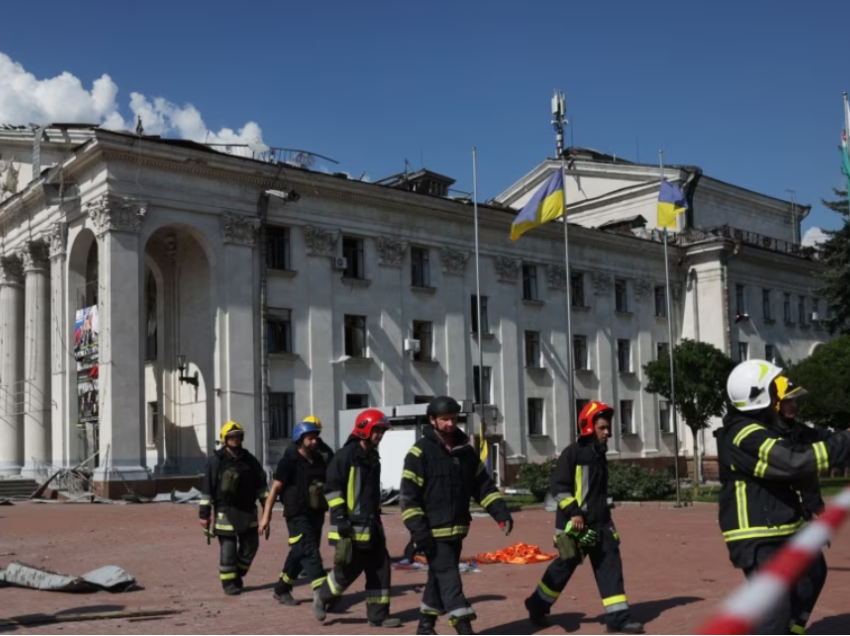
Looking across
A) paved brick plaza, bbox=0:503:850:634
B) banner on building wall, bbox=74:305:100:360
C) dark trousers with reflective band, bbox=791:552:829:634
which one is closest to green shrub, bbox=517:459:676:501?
paved brick plaza, bbox=0:503:850:634

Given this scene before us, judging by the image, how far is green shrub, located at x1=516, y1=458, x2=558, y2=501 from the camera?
91.1 feet

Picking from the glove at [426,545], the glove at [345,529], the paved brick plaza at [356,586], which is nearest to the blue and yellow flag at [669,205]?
the paved brick plaza at [356,586]

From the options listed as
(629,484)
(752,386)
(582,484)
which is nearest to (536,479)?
(629,484)

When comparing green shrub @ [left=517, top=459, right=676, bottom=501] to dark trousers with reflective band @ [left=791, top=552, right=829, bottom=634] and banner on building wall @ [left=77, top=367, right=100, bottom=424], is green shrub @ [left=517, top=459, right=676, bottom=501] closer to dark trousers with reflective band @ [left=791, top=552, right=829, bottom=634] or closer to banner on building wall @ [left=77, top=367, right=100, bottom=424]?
banner on building wall @ [left=77, top=367, right=100, bottom=424]

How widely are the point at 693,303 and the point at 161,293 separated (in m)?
24.7

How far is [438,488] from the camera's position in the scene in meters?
8.10

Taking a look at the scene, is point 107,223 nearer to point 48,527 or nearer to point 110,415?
point 110,415

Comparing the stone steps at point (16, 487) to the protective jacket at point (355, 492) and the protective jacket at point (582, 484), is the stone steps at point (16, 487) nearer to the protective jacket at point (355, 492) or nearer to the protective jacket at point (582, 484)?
the protective jacket at point (355, 492)

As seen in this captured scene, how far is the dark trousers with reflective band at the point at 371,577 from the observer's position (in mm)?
9023

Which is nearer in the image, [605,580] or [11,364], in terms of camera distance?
[605,580]

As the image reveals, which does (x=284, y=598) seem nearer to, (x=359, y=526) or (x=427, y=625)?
(x=359, y=526)

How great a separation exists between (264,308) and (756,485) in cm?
2825

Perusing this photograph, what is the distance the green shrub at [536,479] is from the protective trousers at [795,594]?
21.0 m

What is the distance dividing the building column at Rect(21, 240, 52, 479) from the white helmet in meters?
33.4
